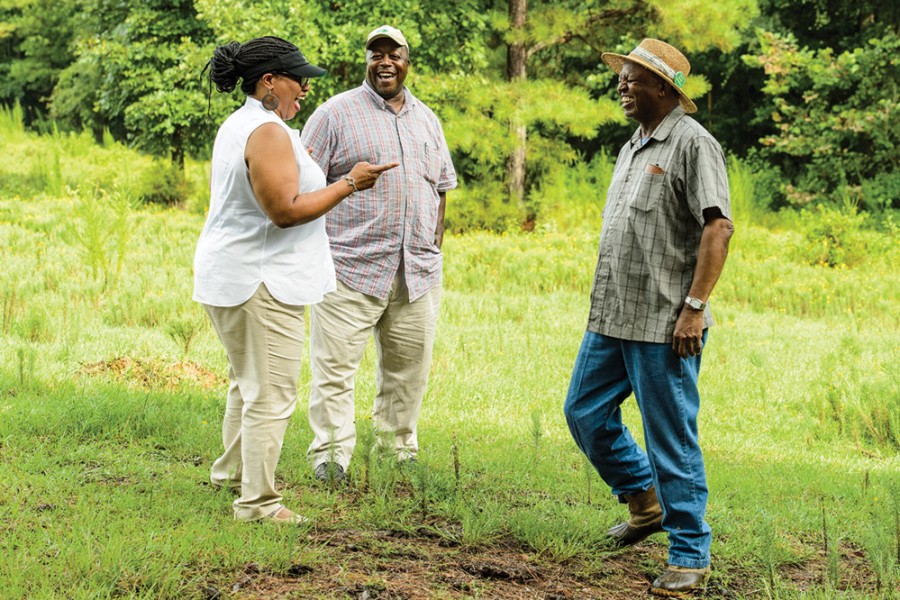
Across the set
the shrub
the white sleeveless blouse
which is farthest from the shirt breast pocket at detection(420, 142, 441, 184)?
the shrub

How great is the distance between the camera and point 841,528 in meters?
4.89

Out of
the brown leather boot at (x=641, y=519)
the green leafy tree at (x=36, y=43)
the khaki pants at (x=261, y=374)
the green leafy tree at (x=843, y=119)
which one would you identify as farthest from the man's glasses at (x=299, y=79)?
the green leafy tree at (x=36, y=43)

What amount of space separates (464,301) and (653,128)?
276 inches

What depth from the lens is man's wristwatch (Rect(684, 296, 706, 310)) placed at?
379 cm

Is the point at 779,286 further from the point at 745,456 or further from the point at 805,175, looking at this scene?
the point at 805,175

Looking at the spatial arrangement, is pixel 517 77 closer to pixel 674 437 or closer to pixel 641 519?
pixel 641 519

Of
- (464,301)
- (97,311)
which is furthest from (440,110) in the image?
(97,311)

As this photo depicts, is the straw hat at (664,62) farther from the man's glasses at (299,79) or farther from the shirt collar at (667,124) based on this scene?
the man's glasses at (299,79)

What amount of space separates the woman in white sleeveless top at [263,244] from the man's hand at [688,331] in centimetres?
140

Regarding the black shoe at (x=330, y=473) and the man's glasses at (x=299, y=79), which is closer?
the man's glasses at (x=299, y=79)

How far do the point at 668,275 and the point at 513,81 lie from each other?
14467 mm

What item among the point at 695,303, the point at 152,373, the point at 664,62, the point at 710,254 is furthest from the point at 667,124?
the point at 152,373

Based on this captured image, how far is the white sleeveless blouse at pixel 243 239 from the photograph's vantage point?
397cm

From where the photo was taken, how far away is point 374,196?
5.17m
